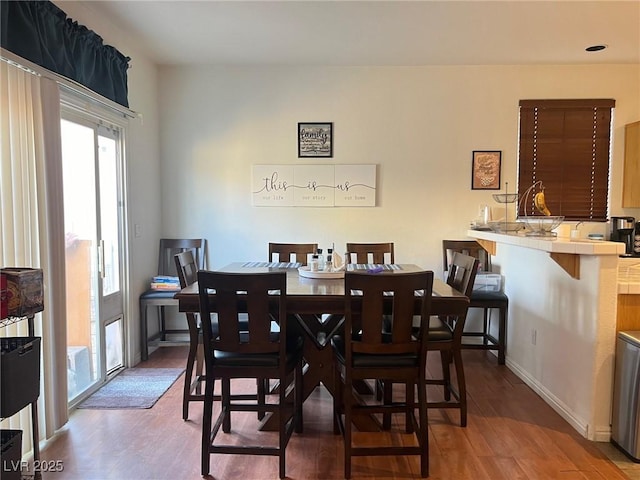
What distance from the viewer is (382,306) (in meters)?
2.07

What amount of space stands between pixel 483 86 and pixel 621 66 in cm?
129

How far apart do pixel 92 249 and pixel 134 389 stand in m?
1.06

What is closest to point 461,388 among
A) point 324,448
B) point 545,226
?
point 324,448

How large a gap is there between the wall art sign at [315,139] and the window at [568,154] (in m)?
1.87

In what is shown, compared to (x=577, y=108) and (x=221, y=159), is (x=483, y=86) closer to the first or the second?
(x=577, y=108)

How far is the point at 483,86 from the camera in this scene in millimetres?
4172

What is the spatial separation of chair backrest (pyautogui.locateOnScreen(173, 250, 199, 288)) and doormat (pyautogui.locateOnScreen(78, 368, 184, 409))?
34.2 inches

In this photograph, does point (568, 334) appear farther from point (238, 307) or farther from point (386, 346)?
point (238, 307)

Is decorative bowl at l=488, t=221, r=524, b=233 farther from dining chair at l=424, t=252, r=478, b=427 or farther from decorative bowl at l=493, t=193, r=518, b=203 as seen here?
dining chair at l=424, t=252, r=478, b=427

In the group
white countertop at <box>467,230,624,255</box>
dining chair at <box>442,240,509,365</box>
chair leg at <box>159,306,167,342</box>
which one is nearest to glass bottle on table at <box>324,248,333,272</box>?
dining chair at <box>442,240,509,365</box>

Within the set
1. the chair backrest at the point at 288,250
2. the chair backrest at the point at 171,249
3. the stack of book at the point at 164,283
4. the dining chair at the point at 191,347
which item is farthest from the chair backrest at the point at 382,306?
the chair backrest at the point at 171,249

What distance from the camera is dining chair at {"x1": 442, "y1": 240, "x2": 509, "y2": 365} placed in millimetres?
3645

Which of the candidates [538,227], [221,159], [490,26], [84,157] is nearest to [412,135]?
[490,26]

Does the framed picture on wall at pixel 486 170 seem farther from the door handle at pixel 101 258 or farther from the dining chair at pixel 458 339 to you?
the door handle at pixel 101 258
